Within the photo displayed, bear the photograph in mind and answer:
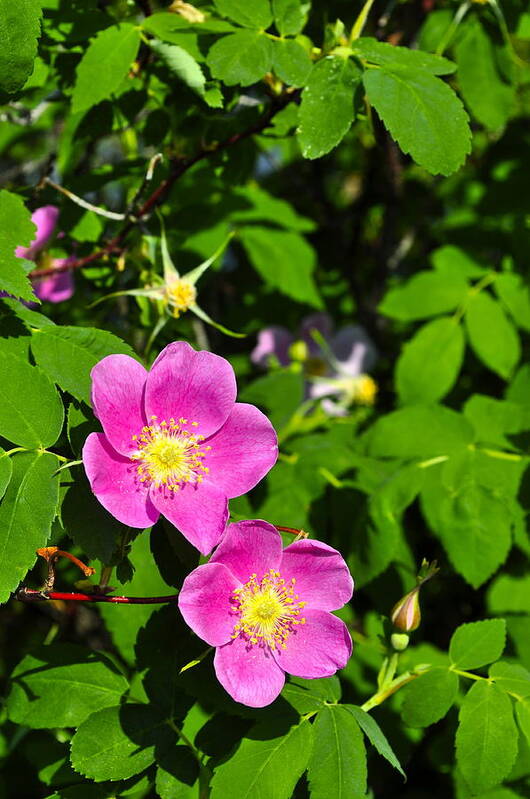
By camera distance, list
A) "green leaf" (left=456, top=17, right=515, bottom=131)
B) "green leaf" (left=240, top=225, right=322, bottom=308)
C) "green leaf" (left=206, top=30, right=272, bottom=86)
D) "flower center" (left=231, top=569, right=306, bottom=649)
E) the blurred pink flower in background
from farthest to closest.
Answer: the blurred pink flower in background
"green leaf" (left=240, top=225, right=322, bottom=308)
"green leaf" (left=456, top=17, right=515, bottom=131)
"green leaf" (left=206, top=30, right=272, bottom=86)
"flower center" (left=231, top=569, right=306, bottom=649)

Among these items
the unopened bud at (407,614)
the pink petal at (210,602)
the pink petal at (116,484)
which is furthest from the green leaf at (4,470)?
the unopened bud at (407,614)

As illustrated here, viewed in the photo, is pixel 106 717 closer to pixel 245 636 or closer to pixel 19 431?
pixel 245 636

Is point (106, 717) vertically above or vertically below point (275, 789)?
below

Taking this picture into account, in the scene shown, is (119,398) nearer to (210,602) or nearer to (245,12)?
(210,602)

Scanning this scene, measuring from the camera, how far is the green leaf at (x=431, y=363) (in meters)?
2.18

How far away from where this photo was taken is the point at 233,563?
1225mm

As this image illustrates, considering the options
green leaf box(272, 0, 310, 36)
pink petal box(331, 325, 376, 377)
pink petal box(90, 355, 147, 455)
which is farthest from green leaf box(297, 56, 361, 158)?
pink petal box(331, 325, 376, 377)

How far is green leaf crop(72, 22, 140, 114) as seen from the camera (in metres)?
1.55

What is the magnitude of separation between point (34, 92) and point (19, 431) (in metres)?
0.90

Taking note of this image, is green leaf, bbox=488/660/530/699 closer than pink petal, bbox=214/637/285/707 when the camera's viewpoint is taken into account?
No

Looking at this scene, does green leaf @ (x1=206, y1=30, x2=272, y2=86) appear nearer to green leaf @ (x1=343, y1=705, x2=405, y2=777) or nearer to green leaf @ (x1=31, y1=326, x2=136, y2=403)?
green leaf @ (x1=31, y1=326, x2=136, y2=403)

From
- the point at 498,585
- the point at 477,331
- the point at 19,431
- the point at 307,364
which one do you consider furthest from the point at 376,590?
the point at 307,364

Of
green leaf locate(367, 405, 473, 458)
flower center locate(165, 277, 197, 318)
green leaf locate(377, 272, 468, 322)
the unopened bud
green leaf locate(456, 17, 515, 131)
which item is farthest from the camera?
green leaf locate(377, 272, 468, 322)

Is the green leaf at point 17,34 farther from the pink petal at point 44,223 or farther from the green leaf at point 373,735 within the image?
the green leaf at point 373,735
